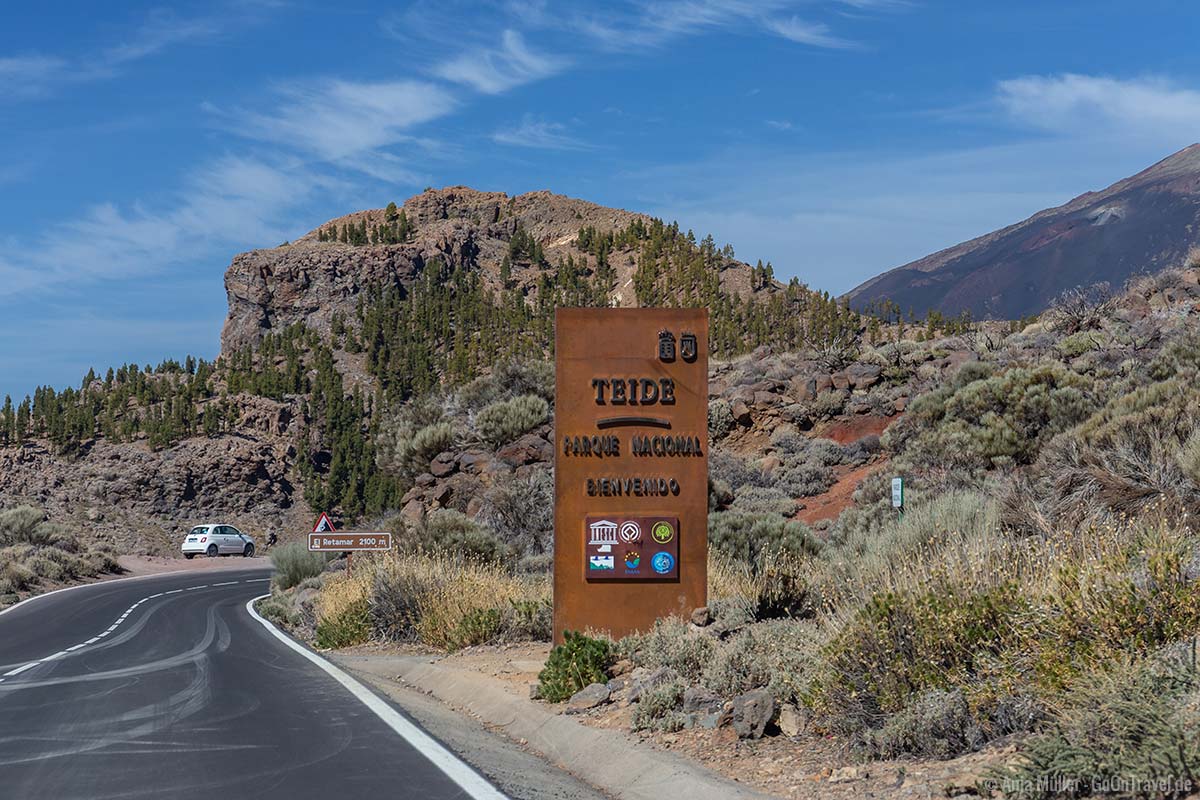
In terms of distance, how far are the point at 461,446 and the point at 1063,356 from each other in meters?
16.0

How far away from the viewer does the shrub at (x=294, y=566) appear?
33000 millimetres

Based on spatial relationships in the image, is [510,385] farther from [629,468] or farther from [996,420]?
[629,468]

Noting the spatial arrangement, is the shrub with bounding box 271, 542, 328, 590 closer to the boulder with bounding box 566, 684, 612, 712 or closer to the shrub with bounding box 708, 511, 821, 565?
the shrub with bounding box 708, 511, 821, 565

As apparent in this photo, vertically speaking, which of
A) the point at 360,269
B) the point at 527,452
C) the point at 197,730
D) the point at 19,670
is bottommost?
→ the point at 19,670

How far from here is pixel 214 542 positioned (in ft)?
191

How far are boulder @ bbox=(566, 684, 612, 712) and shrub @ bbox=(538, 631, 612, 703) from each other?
0.24 metres

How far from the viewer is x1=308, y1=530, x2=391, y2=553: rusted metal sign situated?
2044 cm

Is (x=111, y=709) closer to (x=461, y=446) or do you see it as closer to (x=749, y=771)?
(x=749, y=771)

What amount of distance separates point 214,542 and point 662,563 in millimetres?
50102

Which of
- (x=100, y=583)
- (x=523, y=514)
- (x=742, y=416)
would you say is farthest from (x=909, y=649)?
(x=100, y=583)

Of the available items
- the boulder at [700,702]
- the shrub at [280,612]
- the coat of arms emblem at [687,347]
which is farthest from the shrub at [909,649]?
the shrub at [280,612]

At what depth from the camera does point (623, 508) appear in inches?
516

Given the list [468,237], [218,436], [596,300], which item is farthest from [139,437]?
[468,237]

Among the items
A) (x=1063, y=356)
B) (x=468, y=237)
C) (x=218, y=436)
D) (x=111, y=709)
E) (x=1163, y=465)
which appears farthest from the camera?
(x=468, y=237)
